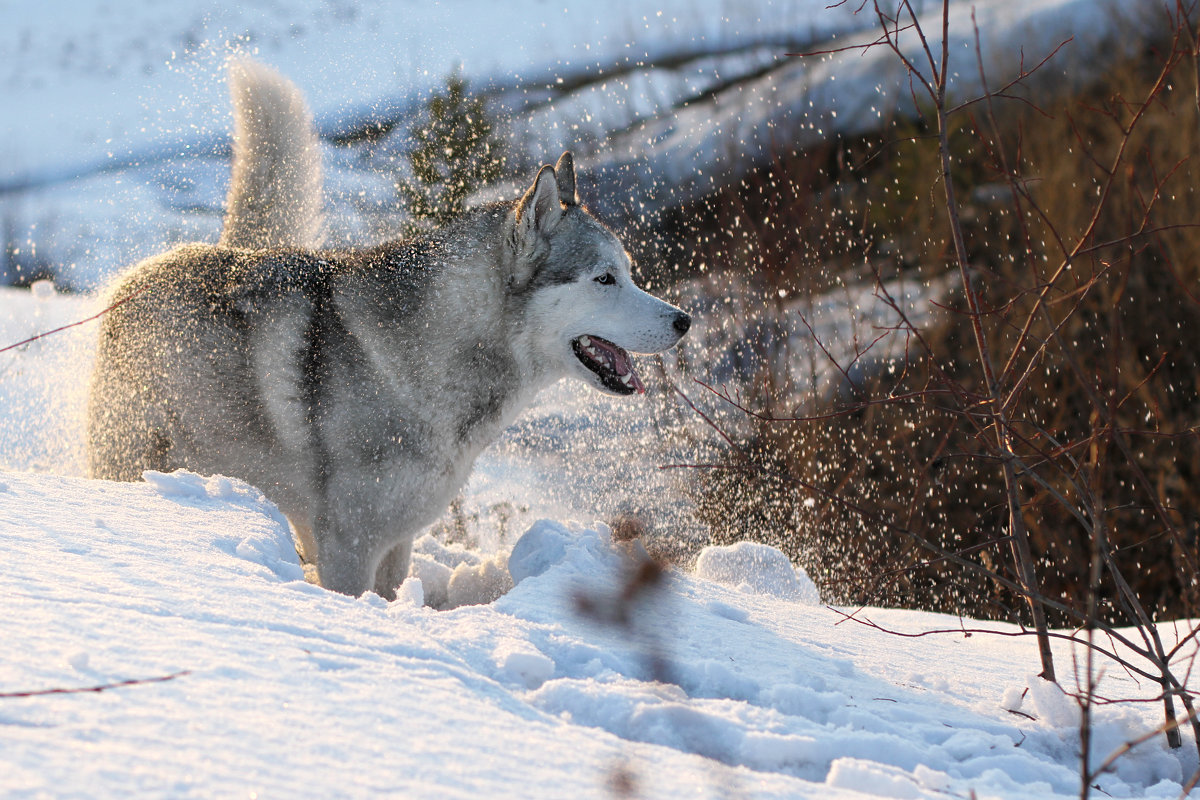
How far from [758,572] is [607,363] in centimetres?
104

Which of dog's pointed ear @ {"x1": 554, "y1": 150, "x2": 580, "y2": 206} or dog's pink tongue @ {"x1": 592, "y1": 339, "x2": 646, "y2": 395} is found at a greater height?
dog's pointed ear @ {"x1": 554, "y1": 150, "x2": 580, "y2": 206}

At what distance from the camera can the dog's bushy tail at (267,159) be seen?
3.72m

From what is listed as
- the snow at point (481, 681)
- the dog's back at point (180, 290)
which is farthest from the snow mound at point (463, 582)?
the dog's back at point (180, 290)

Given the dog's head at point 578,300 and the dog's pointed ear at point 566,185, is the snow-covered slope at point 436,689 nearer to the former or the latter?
the dog's head at point 578,300

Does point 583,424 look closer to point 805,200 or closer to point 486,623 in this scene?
point 805,200

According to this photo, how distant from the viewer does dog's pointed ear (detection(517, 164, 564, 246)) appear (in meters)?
3.16

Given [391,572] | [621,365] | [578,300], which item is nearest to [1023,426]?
[621,365]

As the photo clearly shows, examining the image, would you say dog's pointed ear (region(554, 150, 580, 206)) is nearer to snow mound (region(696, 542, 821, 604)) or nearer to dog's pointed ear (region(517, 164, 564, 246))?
dog's pointed ear (region(517, 164, 564, 246))

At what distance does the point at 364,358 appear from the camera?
3.05m

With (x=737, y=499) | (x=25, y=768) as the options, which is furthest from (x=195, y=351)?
(x=737, y=499)

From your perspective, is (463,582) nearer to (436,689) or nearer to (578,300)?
(578,300)

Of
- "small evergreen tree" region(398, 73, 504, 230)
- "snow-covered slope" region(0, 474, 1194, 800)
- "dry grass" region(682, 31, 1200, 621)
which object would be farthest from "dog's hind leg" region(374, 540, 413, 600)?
"small evergreen tree" region(398, 73, 504, 230)

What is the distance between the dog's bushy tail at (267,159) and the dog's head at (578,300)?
1.26 m

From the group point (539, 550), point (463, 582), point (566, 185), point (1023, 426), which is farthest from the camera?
point (1023, 426)
